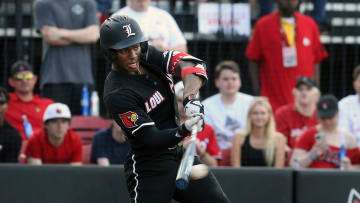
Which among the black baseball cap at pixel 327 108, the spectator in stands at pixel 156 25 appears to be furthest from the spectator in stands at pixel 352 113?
the spectator in stands at pixel 156 25

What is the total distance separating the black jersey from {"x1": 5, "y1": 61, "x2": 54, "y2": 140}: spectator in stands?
11.1ft

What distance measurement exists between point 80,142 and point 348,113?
9.88 feet

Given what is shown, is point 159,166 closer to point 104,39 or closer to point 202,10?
point 104,39

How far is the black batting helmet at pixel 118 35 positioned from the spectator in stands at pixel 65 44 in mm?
3512

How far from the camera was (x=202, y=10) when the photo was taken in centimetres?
963

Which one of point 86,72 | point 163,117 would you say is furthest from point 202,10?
point 163,117

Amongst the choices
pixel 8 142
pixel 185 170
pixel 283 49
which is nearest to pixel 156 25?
pixel 283 49

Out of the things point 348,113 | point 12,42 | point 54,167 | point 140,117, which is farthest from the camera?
point 12,42

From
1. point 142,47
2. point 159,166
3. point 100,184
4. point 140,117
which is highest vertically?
point 142,47

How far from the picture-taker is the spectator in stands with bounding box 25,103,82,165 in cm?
794

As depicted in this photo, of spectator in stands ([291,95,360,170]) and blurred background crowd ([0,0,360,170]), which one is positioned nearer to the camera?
spectator in stands ([291,95,360,170])

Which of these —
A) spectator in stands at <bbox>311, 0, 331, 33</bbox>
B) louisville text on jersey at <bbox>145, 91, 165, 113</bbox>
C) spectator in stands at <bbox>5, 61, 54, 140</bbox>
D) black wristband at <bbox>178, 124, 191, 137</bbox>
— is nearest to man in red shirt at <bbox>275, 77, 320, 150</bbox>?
spectator in stands at <bbox>311, 0, 331, 33</bbox>

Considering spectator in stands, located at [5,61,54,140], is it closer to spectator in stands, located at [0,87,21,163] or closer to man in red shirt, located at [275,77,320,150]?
spectator in stands, located at [0,87,21,163]

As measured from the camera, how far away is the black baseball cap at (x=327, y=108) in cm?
791
